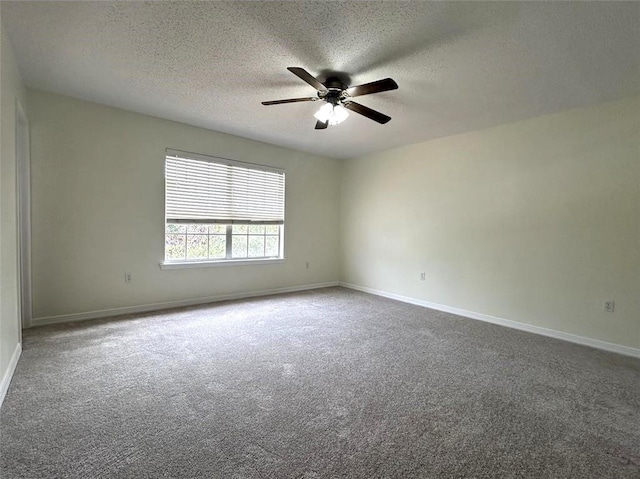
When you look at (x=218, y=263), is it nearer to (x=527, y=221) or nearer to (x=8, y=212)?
(x=8, y=212)

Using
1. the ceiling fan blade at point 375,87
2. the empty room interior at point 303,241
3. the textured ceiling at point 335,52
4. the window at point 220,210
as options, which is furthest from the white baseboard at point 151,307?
the ceiling fan blade at point 375,87

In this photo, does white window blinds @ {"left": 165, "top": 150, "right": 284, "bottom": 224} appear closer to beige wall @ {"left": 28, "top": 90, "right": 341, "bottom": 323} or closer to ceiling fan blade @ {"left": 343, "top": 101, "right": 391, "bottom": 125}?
beige wall @ {"left": 28, "top": 90, "right": 341, "bottom": 323}

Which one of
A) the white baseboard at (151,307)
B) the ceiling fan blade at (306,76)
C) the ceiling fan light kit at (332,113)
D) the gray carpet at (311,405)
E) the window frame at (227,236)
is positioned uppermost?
the ceiling fan blade at (306,76)

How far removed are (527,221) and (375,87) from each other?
8.66 ft

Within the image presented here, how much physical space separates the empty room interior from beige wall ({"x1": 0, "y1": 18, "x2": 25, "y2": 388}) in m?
0.05

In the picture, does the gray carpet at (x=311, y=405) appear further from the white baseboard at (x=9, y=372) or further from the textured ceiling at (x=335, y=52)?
the textured ceiling at (x=335, y=52)

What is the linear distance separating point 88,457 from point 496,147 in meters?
4.79

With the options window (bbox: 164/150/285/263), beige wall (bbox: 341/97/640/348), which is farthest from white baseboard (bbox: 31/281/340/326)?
beige wall (bbox: 341/97/640/348)

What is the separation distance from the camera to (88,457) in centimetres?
152

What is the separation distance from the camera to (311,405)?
79.0 inches

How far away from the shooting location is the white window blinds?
4.30 metres

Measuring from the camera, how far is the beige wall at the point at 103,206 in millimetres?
3412

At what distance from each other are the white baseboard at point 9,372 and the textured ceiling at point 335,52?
2438 millimetres

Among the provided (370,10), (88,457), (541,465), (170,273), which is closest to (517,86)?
(370,10)
